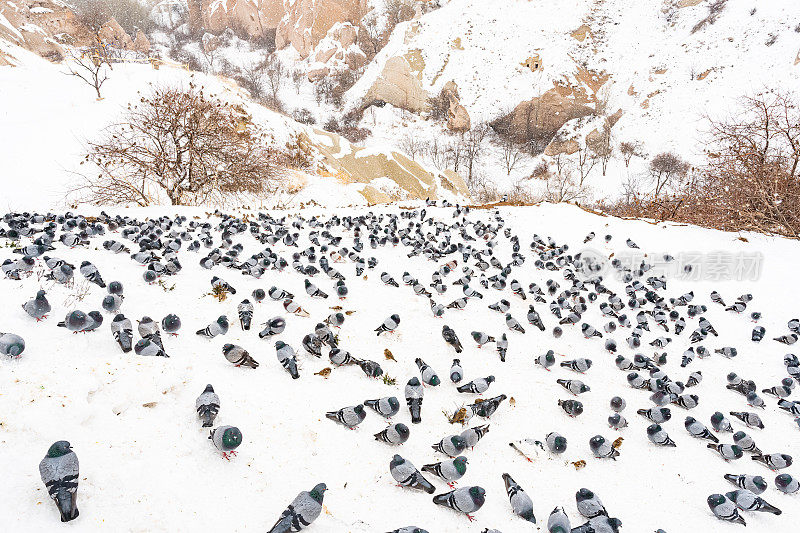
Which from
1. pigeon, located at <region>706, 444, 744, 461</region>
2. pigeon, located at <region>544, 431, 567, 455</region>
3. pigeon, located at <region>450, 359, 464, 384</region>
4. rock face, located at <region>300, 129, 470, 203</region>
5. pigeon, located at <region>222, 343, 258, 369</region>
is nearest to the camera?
pigeon, located at <region>544, 431, 567, 455</region>

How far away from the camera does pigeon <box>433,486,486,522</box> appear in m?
3.06

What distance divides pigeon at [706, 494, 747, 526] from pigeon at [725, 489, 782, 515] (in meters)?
0.11

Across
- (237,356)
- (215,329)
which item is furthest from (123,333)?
(237,356)

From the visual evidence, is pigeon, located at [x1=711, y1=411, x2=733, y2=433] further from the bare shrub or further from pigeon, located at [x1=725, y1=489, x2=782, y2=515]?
the bare shrub

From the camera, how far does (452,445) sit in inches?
141

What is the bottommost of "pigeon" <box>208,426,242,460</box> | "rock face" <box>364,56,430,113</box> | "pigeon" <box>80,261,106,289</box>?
"pigeon" <box>208,426,242,460</box>

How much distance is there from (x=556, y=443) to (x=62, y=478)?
4.38m

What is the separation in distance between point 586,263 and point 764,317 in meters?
4.08

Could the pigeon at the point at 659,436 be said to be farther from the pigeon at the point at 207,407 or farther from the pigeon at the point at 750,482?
the pigeon at the point at 207,407

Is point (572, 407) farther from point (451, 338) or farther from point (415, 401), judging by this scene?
point (415, 401)

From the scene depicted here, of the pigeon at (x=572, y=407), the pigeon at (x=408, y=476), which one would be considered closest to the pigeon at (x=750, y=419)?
the pigeon at (x=572, y=407)

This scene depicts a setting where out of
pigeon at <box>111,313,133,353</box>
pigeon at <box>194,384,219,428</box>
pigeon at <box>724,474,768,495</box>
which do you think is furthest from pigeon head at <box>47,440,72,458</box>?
pigeon at <box>724,474,768,495</box>

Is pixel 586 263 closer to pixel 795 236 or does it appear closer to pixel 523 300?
pixel 523 300

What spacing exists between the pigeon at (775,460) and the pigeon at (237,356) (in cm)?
652
